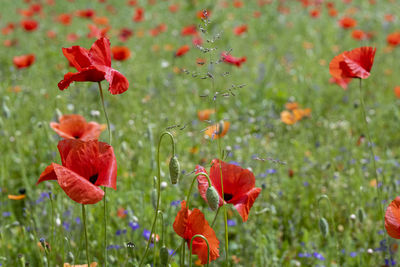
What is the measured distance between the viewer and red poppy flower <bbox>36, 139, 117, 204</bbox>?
120 cm

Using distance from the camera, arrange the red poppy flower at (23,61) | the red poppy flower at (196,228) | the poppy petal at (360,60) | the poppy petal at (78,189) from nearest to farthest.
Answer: the poppy petal at (78,189)
the red poppy flower at (196,228)
the poppy petal at (360,60)
the red poppy flower at (23,61)

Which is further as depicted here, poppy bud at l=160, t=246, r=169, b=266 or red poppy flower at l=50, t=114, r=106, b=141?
red poppy flower at l=50, t=114, r=106, b=141

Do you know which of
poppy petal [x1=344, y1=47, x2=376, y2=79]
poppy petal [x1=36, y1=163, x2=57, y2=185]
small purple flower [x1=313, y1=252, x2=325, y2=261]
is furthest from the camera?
small purple flower [x1=313, y1=252, x2=325, y2=261]

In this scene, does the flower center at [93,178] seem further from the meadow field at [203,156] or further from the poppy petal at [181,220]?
the poppy petal at [181,220]

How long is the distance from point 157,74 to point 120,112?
41.7 inches

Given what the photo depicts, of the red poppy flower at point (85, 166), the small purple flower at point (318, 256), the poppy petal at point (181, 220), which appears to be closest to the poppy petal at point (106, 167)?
the red poppy flower at point (85, 166)

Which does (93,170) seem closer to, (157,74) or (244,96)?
(244,96)

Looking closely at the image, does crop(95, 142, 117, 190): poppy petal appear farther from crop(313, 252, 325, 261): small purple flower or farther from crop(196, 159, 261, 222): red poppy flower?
crop(313, 252, 325, 261): small purple flower

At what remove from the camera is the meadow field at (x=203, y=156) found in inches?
54.9

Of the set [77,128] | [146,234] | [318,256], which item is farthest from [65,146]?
[318,256]

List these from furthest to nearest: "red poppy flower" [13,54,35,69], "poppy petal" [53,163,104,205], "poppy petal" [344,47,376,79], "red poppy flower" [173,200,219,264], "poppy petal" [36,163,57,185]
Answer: "red poppy flower" [13,54,35,69] < "poppy petal" [344,47,376,79] < "red poppy flower" [173,200,219,264] < "poppy petal" [36,163,57,185] < "poppy petal" [53,163,104,205]

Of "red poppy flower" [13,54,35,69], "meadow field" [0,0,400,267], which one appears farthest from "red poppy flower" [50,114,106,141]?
"red poppy flower" [13,54,35,69]

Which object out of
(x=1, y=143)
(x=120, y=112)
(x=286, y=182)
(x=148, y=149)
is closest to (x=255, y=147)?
(x=286, y=182)

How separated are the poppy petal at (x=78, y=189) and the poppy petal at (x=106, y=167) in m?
0.07
